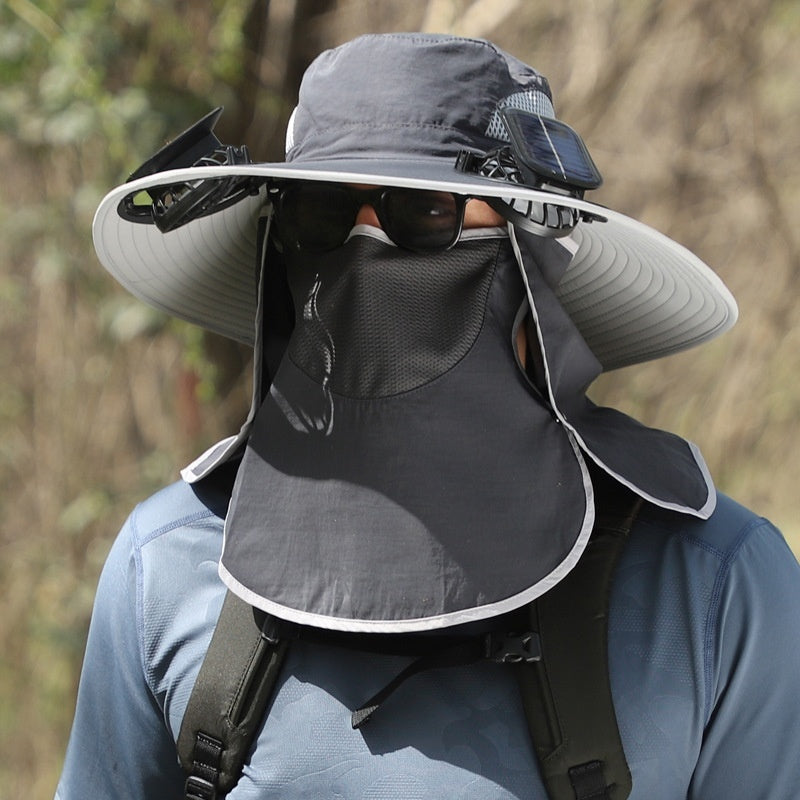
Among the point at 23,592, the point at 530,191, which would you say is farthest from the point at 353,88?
the point at 23,592

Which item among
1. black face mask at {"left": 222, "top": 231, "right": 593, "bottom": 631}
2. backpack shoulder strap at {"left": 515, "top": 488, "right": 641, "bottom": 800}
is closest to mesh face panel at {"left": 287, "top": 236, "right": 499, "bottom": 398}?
black face mask at {"left": 222, "top": 231, "right": 593, "bottom": 631}

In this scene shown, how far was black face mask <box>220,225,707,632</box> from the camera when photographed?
1192 millimetres

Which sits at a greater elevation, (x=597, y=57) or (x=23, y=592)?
(x=597, y=57)

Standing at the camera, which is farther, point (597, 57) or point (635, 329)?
point (597, 57)

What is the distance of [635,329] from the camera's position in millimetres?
1522

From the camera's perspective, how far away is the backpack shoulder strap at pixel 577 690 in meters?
1.13

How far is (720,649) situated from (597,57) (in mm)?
2644

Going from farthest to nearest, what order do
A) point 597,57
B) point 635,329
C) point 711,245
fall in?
point 711,245, point 597,57, point 635,329

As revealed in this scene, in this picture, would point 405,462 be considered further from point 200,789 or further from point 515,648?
point 200,789

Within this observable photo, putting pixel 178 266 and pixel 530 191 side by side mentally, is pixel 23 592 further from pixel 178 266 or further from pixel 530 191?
pixel 530 191

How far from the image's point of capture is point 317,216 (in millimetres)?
1331

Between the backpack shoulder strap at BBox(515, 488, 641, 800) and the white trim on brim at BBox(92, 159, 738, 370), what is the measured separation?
0.37 metres

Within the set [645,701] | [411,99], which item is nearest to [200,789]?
[645,701]

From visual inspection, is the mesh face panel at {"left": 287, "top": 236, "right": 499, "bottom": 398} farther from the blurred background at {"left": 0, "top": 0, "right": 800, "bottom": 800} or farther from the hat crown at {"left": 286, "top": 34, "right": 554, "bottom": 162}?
the blurred background at {"left": 0, "top": 0, "right": 800, "bottom": 800}
